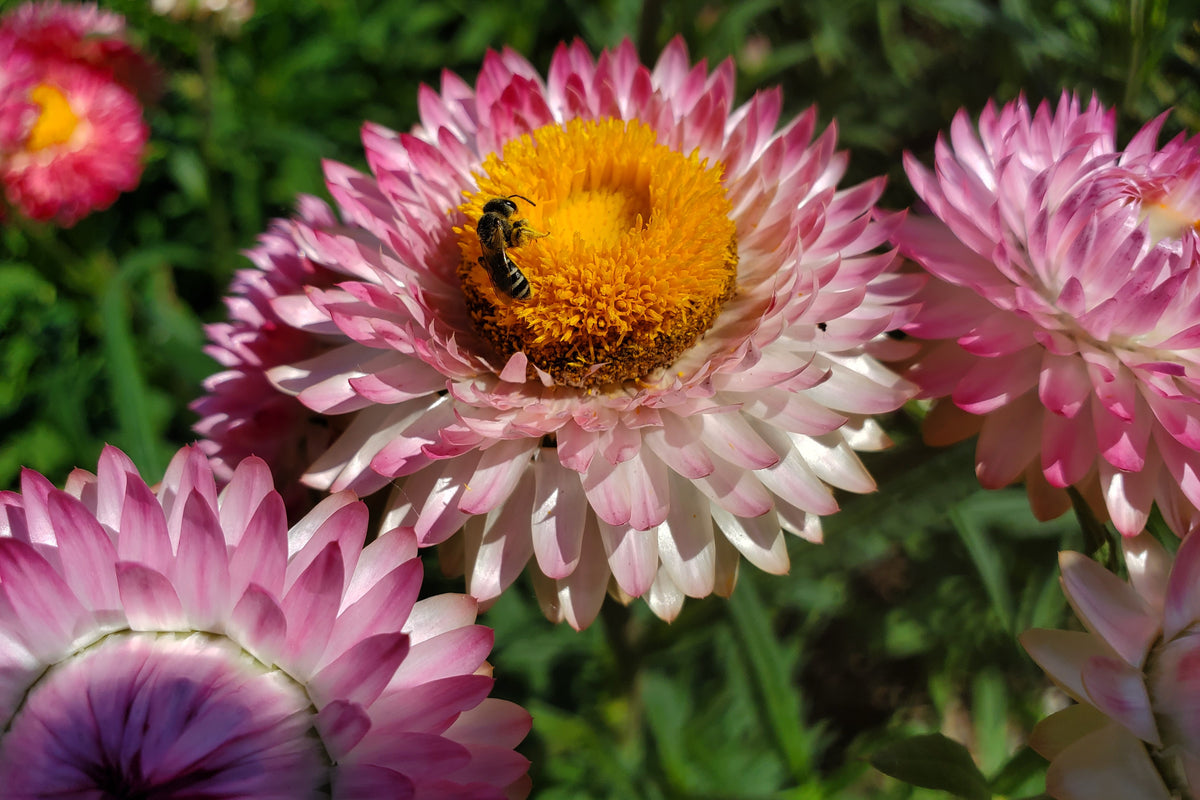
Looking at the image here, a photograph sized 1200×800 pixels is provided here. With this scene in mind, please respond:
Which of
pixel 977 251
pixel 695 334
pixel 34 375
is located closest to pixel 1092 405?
pixel 977 251

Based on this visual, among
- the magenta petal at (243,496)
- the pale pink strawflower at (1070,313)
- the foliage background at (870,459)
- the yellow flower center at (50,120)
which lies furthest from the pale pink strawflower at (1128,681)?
the yellow flower center at (50,120)

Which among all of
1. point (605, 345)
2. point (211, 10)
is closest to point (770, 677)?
point (605, 345)

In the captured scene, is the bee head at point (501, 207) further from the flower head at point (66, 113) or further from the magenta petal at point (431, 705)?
the flower head at point (66, 113)

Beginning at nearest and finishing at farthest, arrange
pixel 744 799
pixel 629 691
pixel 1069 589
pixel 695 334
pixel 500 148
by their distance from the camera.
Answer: pixel 1069 589, pixel 695 334, pixel 500 148, pixel 744 799, pixel 629 691

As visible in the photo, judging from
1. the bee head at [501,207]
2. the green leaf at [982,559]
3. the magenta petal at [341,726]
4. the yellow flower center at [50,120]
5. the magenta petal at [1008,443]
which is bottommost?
the green leaf at [982,559]

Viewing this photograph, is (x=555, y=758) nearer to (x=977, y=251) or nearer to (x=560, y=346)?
(x=560, y=346)

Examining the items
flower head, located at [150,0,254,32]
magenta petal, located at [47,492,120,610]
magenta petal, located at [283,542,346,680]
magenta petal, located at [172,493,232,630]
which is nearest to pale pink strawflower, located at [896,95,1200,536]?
magenta petal, located at [283,542,346,680]

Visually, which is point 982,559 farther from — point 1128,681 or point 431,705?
point 431,705

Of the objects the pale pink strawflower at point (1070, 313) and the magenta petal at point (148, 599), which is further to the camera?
the pale pink strawflower at point (1070, 313)

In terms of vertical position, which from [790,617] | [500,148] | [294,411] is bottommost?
[790,617]
